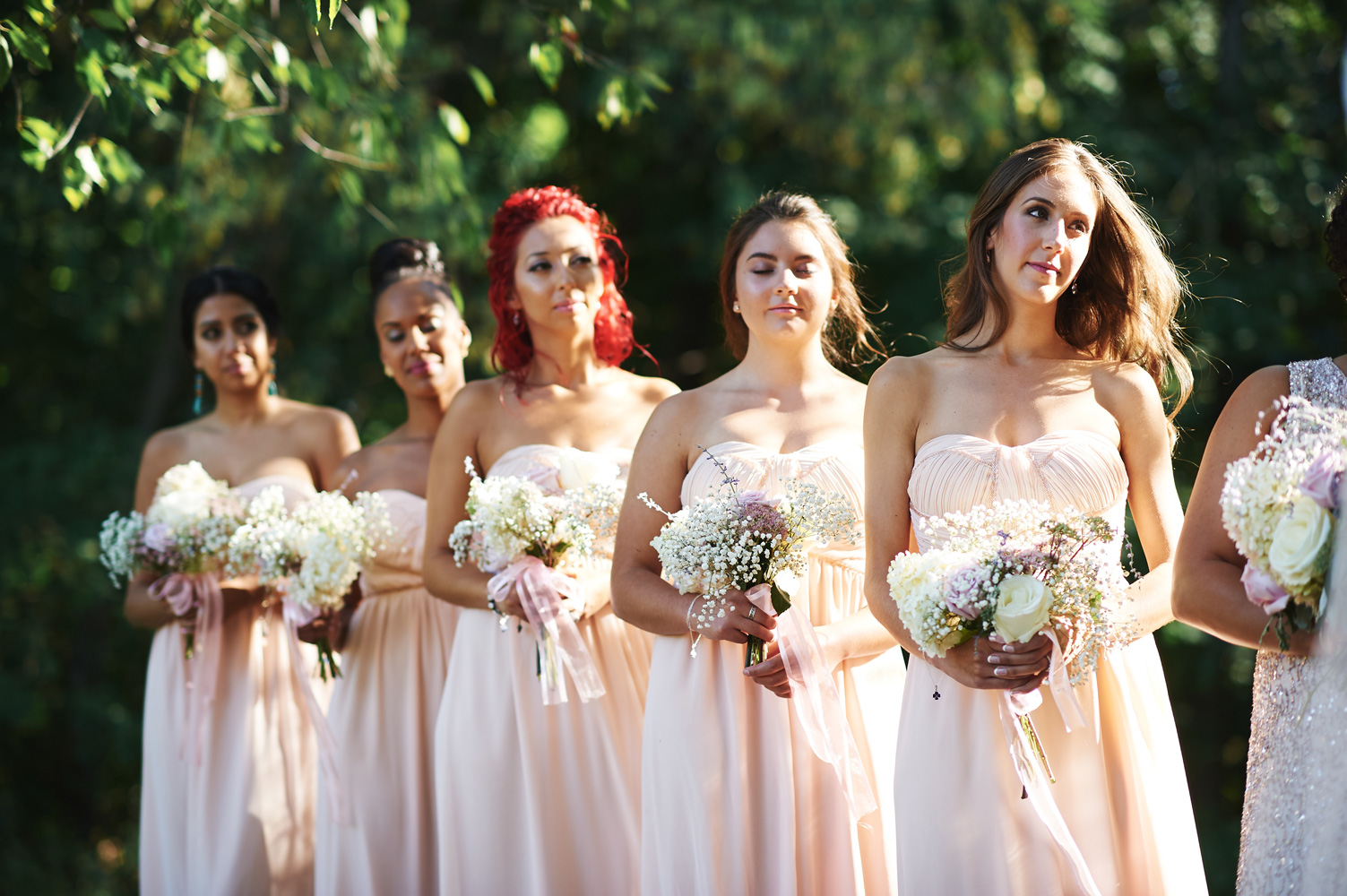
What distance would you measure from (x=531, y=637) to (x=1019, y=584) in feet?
7.53

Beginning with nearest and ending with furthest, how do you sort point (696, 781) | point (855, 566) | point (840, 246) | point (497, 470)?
point (696, 781) → point (855, 566) → point (840, 246) → point (497, 470)

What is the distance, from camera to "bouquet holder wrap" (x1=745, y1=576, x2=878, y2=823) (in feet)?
12.5

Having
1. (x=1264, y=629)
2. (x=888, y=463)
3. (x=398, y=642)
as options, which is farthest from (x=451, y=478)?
(x=1264, y=629)

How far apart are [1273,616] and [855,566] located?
1.52 meters

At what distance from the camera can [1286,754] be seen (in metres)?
3.22

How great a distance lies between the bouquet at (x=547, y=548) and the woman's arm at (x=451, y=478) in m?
0.41

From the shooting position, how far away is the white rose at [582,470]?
15.6 ft

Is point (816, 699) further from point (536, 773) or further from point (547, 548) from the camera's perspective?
point (536, 773)

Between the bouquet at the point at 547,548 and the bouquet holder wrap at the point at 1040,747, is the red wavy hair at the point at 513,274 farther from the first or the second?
the bouquet holder wrap at the point at 1040,747

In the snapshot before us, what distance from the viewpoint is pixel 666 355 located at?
13.3 m

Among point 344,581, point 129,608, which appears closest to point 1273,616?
point 344,581

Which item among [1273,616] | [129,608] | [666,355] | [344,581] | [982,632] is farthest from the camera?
[666,355]

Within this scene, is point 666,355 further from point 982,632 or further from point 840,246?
point 982,632

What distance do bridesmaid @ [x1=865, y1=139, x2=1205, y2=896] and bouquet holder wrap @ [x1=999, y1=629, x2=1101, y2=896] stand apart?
10 mm
